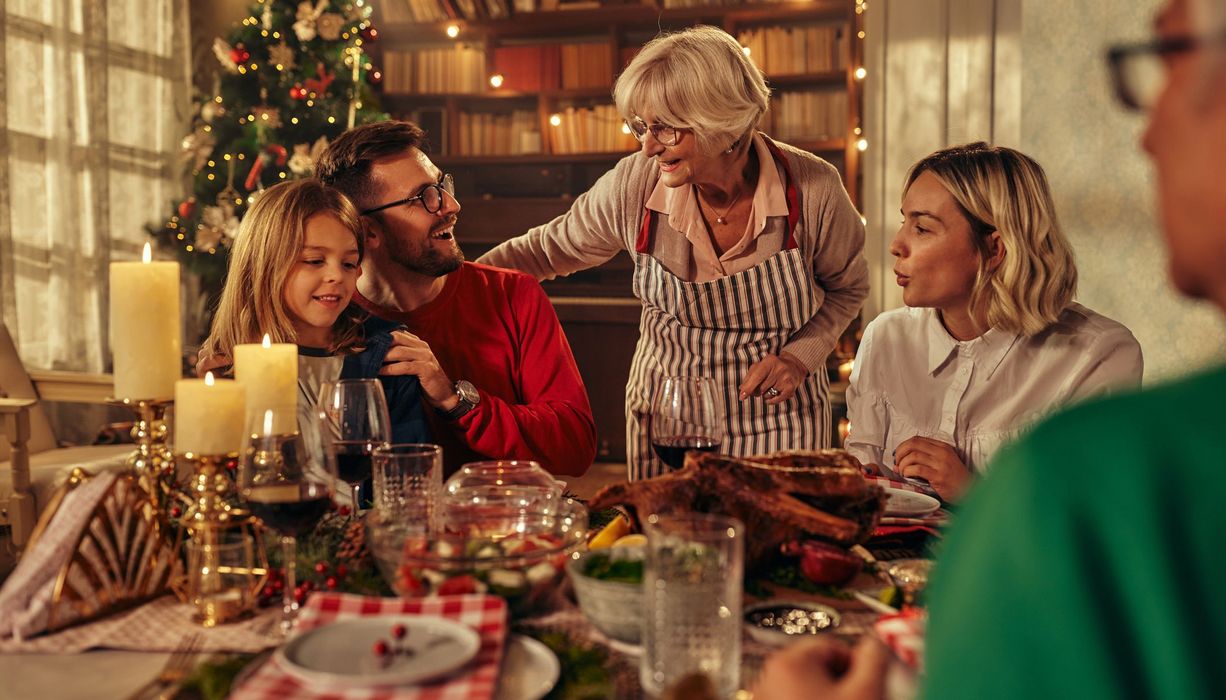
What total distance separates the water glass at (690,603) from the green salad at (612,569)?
0.17 meters

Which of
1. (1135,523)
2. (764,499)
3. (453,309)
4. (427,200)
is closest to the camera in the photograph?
(1135,523)

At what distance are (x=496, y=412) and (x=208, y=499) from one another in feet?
3.18

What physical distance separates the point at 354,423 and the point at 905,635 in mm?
801

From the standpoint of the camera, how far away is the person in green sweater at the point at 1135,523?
464 millimetres

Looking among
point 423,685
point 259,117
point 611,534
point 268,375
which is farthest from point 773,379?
point 259,117

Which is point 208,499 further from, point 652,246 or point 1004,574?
point 652,246

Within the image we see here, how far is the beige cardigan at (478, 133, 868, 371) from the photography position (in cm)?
263

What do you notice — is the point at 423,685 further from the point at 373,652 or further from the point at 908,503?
the point at 908,503

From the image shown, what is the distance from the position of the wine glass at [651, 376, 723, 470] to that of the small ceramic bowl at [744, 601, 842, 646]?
420 millimetres

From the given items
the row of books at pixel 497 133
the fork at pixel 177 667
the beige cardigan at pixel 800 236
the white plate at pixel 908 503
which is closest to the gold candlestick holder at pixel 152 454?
the fork at pixel 177 667

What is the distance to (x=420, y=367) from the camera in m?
2.08

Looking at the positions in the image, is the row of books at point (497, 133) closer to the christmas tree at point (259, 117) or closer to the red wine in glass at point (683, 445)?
the christmas tree at point (259, 117)

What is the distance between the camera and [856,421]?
2324 millimetres

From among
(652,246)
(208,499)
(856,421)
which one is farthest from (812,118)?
(208,499)
